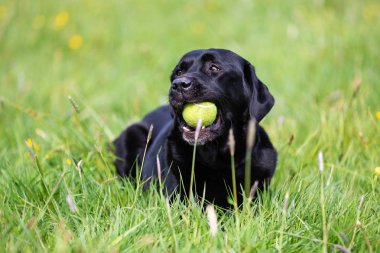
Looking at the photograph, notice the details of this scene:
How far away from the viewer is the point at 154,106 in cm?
569

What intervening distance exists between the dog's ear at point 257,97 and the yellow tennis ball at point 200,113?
1.10 feet

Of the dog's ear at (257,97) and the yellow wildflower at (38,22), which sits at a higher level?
the yellow wildflower at (38,22)

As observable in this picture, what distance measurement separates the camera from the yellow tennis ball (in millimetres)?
3043

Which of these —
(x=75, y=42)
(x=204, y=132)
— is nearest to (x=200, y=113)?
(x=204, y=132)

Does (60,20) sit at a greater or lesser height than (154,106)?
greater

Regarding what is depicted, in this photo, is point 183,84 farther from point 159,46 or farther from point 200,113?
point 159,46

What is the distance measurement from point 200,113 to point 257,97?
0.52 meters

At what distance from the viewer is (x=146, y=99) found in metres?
5.84

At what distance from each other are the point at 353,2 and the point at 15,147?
18.1 ft

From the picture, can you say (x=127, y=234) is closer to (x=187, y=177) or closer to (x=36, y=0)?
(x=187, y=177)

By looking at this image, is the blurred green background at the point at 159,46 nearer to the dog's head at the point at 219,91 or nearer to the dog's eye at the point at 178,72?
the dog's eye at the point at 178,72

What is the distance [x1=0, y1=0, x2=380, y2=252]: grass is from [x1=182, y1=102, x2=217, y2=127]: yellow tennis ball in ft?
1.56

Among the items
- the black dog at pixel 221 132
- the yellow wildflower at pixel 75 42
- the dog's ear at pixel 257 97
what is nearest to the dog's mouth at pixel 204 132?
the black dog at pixel 221 132

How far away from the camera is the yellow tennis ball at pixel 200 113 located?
9.98 ft
